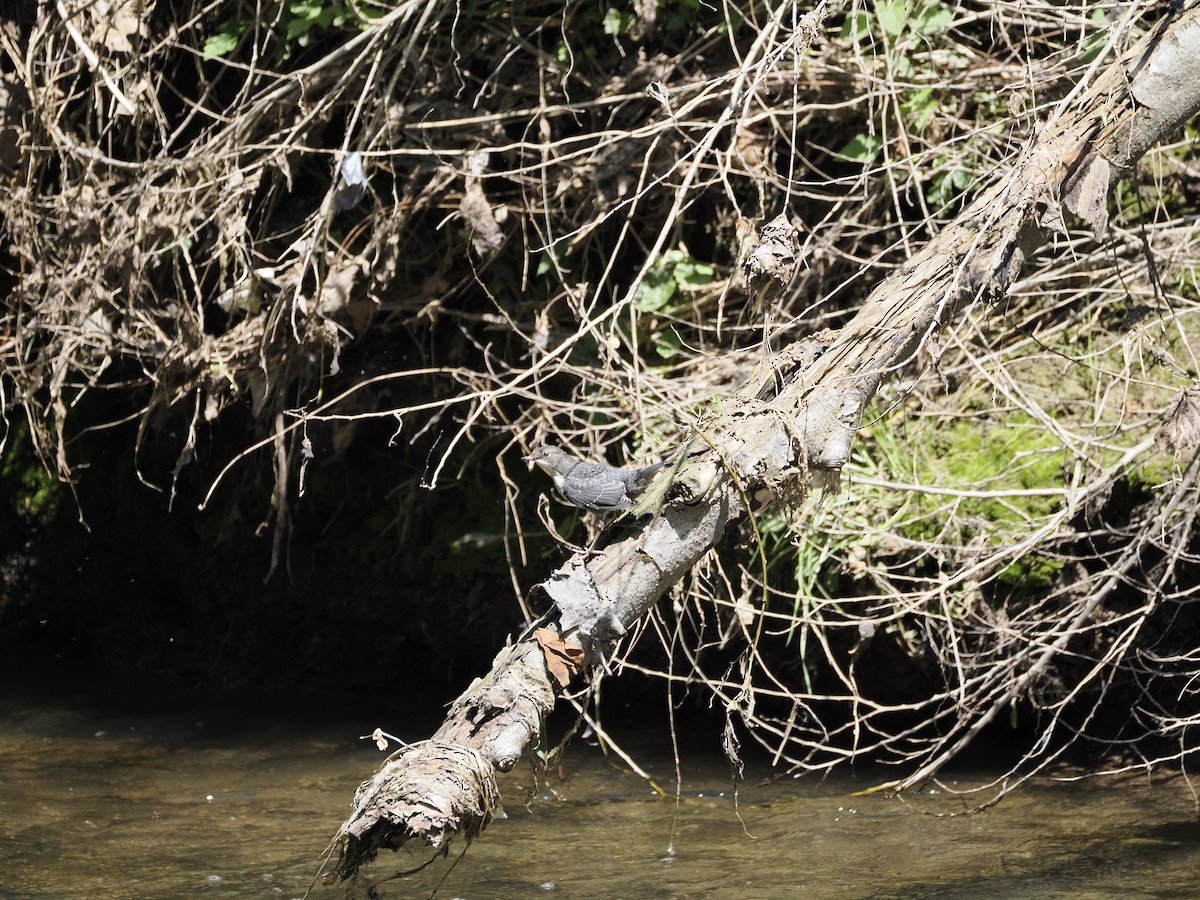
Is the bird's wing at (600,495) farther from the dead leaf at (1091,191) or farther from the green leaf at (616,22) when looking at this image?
the green leaf at (616,22)

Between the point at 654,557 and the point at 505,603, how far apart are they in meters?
2.43

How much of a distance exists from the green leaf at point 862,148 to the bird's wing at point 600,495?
183 centimetres

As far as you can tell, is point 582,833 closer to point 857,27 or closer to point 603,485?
point 603,485

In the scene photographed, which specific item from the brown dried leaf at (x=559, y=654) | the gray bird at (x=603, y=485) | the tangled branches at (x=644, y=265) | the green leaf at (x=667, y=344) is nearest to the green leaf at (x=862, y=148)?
the tangled branches at (x=644, y=265)

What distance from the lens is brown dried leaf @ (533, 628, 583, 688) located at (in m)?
2.33

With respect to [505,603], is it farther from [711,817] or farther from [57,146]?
[57,146]

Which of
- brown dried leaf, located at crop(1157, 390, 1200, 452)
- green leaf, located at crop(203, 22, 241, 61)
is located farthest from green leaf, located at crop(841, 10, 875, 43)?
green leaf, located at crop(203, 22, 241, 61)

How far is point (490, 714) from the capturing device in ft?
7.54

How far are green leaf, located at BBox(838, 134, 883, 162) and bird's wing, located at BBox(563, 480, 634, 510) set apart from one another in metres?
1.83

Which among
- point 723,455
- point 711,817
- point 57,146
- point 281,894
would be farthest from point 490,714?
point 57,146

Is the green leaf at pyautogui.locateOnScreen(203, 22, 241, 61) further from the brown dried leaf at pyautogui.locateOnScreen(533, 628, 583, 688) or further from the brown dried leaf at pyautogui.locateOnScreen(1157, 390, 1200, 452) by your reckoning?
the brown dried leaf at pyautogui.locateOnScreen(1157, 390, 1200, 452)

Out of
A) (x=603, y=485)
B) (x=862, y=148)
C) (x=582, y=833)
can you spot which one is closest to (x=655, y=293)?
(x=862, y=148)

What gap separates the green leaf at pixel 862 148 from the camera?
4395mm

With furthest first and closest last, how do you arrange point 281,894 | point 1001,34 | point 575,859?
1. point 1001,34
2. point 575,859
3. point 281,894
